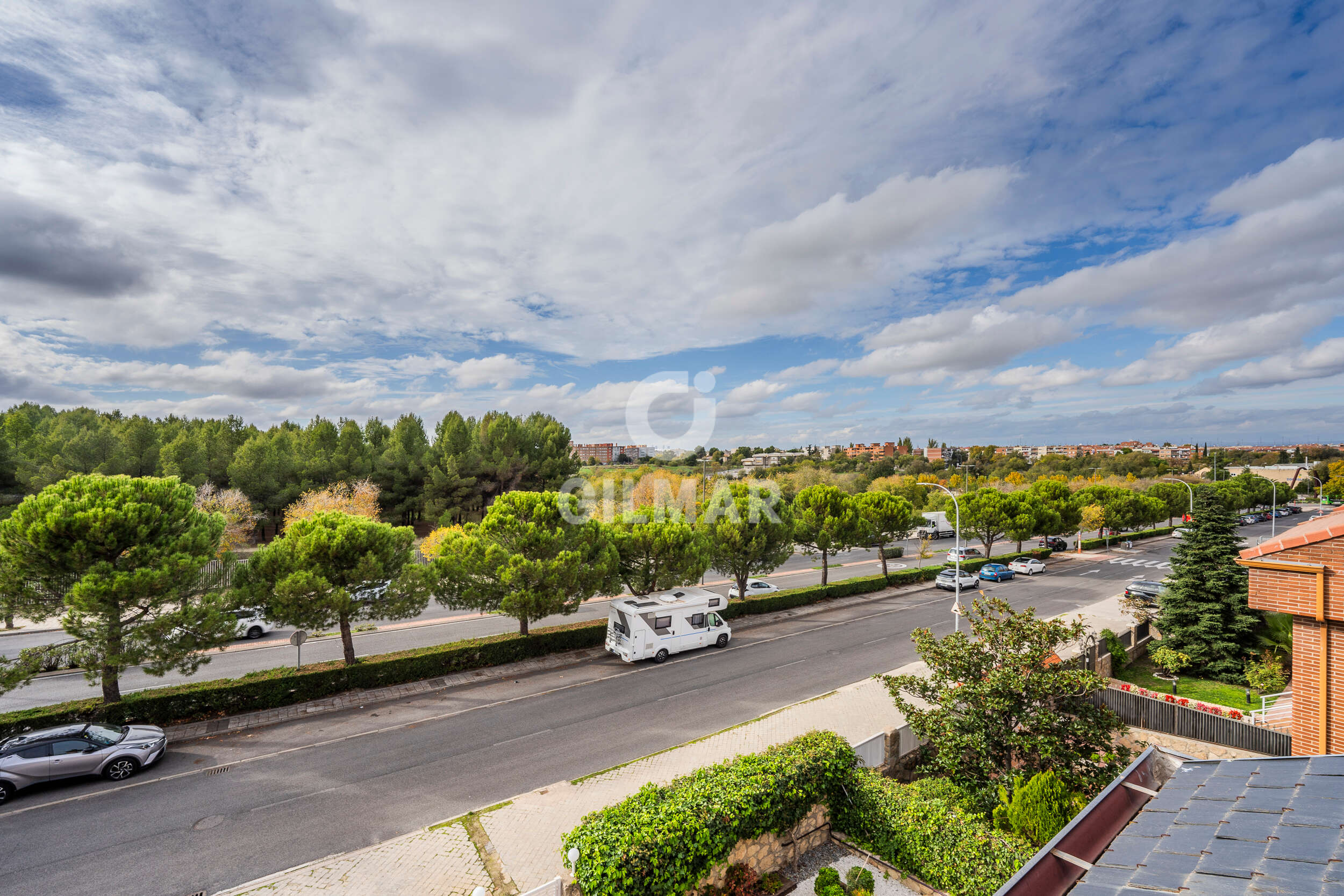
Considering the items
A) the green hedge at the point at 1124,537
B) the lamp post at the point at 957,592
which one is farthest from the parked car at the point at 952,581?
the green hedge at the point at 1124,537

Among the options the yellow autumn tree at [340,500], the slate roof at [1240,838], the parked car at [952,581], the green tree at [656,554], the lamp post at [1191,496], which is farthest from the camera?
the yellow autumn tree at [340,500]

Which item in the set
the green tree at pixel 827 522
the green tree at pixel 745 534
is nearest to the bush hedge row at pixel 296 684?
the green tree at pixel 745 534

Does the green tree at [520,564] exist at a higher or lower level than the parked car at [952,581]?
higher

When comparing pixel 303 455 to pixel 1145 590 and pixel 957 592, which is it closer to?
pixel 957 592

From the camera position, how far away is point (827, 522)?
1121 inches

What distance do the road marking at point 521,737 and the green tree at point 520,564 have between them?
462cm

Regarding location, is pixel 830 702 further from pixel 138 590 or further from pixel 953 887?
pixel 138 590

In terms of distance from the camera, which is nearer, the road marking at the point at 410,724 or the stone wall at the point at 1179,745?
the road marking at the point at 410,724

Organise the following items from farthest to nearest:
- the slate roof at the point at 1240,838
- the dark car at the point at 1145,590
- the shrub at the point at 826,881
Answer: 1. the dark car at the point at 1145,590
2. the shrub at the point at 826,881
3. the slate roof at the point at 1240,838

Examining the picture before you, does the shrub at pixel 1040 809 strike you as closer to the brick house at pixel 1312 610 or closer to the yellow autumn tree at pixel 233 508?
the brick house at pixel 1312 610

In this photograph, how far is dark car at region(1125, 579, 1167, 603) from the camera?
27.2 meters

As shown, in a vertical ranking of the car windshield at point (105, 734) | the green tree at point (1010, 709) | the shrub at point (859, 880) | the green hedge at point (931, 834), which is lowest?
the shrub at point (859, 880)

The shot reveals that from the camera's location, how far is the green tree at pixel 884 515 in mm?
30172

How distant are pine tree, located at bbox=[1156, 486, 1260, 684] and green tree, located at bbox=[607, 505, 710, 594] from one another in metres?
17.0
